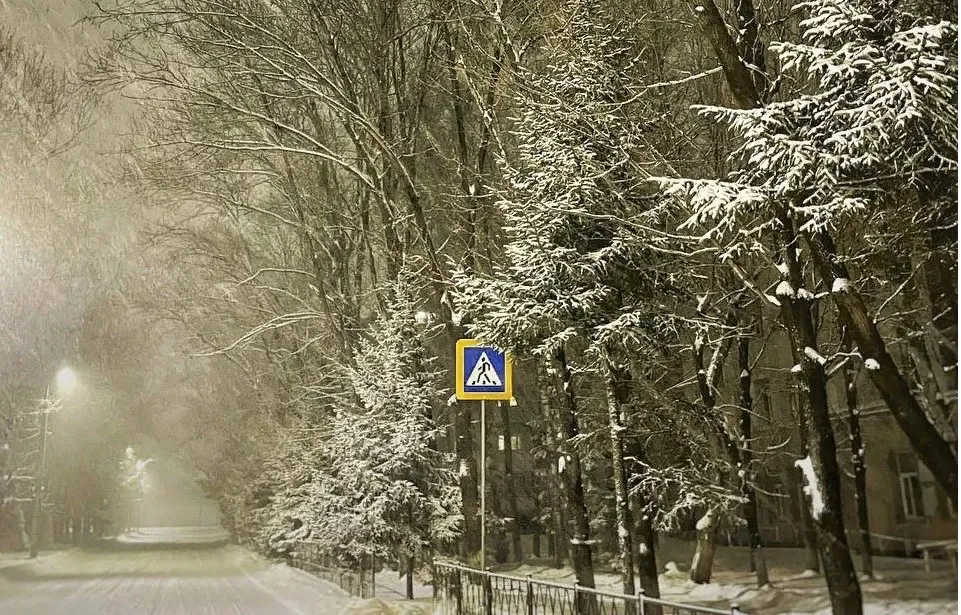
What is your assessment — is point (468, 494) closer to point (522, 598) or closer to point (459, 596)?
point (459, 596)

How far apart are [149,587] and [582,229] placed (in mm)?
8776

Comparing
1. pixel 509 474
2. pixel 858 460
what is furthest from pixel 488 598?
pixel 509 474

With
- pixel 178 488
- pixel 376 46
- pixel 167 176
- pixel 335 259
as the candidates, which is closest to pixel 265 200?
pixel 335 259

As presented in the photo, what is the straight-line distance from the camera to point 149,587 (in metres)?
11.4

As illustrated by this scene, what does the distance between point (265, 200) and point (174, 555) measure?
27.8 feet

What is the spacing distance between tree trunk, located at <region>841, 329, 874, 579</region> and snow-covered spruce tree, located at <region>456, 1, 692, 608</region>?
1.56 metres

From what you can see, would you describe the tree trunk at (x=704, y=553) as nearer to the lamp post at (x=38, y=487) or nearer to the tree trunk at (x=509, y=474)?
the tree trunk at (x=509, y=474)

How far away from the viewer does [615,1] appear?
280 inches

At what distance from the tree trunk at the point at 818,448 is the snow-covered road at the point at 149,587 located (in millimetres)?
6839

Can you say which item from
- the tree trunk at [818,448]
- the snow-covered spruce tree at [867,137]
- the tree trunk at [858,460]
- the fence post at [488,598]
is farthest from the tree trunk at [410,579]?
the snow-covered spruce tree at [867,137]

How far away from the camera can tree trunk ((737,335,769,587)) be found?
22.6 ft

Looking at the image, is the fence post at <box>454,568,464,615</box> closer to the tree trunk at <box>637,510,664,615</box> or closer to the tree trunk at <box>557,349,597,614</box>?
the tree trunk at <box>557,349,597,614</box>

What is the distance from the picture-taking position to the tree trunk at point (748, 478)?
690 cm

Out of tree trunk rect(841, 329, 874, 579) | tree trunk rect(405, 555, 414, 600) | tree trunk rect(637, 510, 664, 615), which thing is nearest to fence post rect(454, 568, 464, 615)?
tree trunk rect(405, 555, 414, 600)
